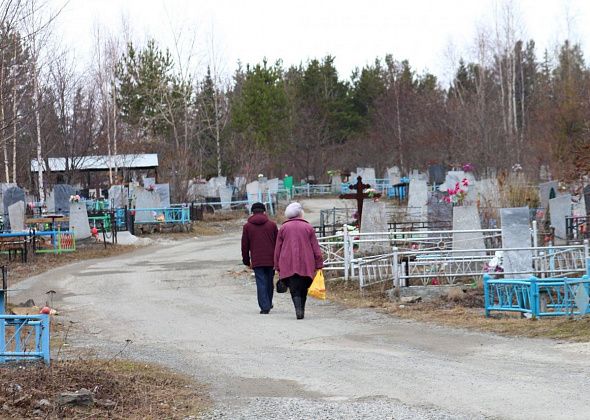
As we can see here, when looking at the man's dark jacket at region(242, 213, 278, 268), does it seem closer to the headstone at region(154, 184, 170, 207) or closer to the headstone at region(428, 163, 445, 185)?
the headstone at region(154, 184, 170, 207)

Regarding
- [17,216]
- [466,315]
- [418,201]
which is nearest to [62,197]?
[17,216]

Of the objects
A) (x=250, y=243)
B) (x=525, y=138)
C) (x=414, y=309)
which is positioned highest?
(x=525, y=138)

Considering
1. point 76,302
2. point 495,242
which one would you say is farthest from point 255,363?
point 495,242

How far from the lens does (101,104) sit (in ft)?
161

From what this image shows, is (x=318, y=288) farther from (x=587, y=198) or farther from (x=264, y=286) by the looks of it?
(x=587, y=198)

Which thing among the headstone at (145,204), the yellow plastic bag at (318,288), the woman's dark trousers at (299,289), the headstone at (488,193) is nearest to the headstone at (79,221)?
the headstone at (145,204)

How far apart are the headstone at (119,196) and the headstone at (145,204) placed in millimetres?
2430

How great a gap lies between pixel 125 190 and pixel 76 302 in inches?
915

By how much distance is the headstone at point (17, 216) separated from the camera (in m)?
26.8

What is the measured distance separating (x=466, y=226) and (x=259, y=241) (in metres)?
6.51

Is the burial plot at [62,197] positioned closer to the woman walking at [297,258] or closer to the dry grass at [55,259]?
the dry grass at [55,259]

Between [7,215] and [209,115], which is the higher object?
[209,115]

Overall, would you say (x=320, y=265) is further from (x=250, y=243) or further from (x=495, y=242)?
(x=495, y=242)

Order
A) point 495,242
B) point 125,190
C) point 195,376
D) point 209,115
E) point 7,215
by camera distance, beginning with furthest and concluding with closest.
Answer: point 209,115
point 125,190
point 7,215
point 495,242
point 195,376
